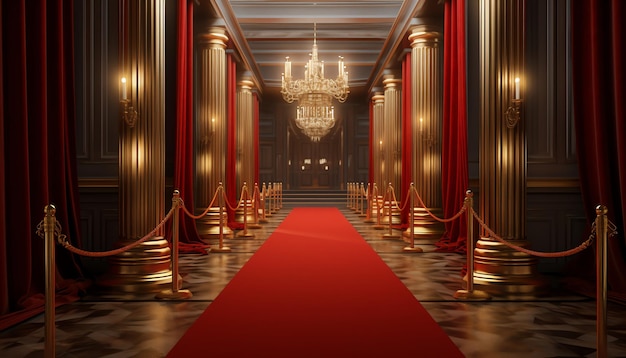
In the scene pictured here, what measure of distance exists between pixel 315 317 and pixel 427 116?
21.2 ft

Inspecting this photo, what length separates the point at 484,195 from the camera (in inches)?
220

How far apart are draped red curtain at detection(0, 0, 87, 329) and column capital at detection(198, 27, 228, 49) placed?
4800 millimetres

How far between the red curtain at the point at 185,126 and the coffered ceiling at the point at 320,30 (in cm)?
218

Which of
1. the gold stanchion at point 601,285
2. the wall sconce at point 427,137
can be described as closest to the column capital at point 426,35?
the wall sconce at point 427,137

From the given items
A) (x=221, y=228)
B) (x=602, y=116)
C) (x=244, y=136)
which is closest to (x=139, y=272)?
(x=221, y=228)

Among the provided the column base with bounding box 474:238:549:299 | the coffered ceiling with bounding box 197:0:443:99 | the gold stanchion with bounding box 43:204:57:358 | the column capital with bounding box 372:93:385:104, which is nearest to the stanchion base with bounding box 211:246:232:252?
the column base with bounding box 474:238:549:299

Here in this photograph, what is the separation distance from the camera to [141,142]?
5.53m

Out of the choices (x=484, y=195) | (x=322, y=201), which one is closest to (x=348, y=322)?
(x=484, y=195)

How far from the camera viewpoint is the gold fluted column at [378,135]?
17.3 metres

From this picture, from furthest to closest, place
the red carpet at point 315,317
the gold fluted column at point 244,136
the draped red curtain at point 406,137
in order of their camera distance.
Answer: the gold fluted column at point 244,136
the draped red curtain at point 406,137
the red carpet at point 315,317

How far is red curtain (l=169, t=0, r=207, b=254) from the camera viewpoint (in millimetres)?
7988

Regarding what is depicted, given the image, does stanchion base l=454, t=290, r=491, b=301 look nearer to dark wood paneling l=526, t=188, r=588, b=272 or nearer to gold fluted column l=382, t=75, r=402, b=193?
dark wood paneling l=526, t=188, r=588, b=272

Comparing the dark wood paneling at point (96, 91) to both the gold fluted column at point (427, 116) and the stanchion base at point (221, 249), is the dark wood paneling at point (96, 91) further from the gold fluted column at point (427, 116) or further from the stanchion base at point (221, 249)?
the gold fluted column at point (427, 116)

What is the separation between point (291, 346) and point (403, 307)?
1.36 m
